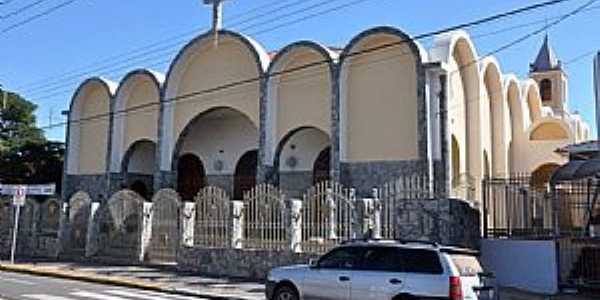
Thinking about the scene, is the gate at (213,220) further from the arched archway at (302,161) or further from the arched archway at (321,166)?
the arched archway at (321,166)

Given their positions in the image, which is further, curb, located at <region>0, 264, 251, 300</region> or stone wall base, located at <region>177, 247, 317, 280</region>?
stone wall base, located at <region>177, 247, 317, 280</region>

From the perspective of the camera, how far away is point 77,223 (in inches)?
972

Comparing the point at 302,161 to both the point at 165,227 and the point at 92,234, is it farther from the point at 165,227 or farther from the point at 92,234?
the point at 92,234

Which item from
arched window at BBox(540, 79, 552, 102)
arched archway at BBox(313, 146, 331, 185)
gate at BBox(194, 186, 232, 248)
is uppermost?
arched window at BBox(540, 79, 552, 102)

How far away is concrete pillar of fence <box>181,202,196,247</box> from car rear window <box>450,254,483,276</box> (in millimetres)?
11224

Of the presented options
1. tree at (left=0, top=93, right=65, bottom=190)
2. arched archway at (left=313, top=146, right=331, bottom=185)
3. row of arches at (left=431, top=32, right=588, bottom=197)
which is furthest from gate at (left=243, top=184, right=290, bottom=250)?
tree at (left=0, top=93, right=65, bottom=190)

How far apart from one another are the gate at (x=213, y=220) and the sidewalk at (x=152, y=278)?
1.11m

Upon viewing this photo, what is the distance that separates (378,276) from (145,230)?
506 inches

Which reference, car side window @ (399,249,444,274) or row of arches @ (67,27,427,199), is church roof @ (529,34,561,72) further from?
car side window @ (399,249,444,274)

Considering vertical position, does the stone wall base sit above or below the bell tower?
below

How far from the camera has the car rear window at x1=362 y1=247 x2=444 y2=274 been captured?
9.95m

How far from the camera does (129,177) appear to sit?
3094cm

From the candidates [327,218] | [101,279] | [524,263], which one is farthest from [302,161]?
[524,263]

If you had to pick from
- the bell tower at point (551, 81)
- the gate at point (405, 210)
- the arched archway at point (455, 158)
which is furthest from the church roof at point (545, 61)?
the gate at point (405, 210)
